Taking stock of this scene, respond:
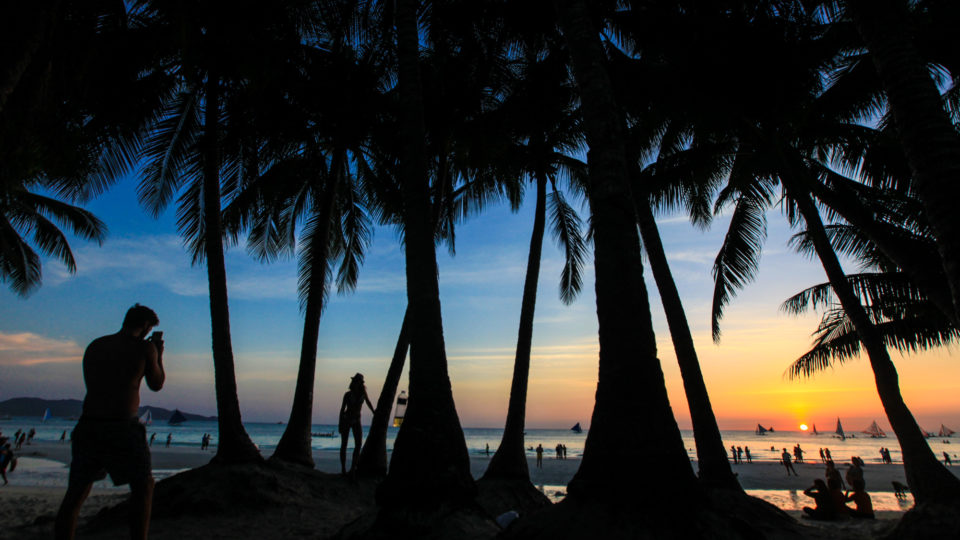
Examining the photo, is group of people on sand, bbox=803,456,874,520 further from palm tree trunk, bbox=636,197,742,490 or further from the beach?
palm tree trunk, bbox=636,197,742,490

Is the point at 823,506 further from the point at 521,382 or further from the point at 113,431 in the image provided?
the point at 113,431

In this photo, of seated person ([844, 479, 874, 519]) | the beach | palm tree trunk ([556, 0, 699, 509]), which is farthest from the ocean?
palm tree trunk ([556, 0, 699, 509])

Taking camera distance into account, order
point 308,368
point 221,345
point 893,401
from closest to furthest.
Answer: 1. point 893,401
2. point 221,345
3. point 308,368

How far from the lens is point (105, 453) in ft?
9.90

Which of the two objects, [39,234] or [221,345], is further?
[39,234]

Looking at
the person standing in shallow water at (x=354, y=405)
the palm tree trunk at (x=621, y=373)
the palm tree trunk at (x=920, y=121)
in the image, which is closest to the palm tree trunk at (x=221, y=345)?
the person standing in shallow water at (x=354, y=405)

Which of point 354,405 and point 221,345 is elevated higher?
point 221,345

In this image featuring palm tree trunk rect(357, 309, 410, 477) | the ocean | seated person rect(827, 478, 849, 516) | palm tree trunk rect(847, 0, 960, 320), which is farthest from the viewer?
the ocean

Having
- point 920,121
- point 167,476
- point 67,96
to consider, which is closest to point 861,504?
point 920,121

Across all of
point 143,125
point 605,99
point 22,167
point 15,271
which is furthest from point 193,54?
point 15,271

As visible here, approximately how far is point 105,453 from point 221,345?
5.53 m

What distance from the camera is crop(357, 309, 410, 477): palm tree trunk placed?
32.7 feet

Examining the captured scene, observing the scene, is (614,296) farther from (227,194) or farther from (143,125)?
(227,194)

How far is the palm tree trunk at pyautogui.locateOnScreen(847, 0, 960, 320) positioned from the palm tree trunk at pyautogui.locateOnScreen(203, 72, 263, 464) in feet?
29.5
